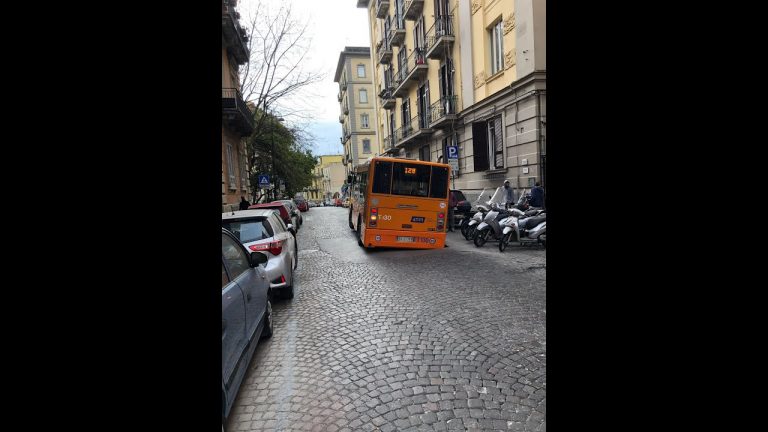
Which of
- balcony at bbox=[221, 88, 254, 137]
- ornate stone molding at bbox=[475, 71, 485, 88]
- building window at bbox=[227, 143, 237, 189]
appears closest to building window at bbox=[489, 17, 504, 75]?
ornate stone molding at bbox=[475, 71, 485, 88]

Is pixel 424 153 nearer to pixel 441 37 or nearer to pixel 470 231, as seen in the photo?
pixel 441 37

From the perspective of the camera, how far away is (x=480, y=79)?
59.2 ft

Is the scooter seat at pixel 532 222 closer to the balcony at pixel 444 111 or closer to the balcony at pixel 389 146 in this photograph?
the balcony at pixel 444 111

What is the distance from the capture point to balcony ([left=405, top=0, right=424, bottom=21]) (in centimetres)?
2398

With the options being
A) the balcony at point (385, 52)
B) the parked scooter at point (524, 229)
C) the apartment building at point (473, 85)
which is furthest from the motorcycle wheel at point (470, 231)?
the balcony at point (385, 52)

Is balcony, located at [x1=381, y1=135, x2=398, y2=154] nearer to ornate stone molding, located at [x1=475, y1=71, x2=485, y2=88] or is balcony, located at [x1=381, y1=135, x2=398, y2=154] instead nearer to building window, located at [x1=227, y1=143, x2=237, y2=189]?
ornate stone molding, located at [x1=475, y1=71, x2=485, y2=88]

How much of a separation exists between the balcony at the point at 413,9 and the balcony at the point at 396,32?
7.16 feet

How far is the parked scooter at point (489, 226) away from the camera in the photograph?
1080cm
